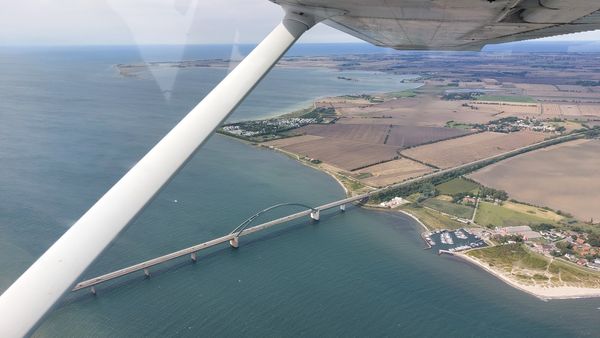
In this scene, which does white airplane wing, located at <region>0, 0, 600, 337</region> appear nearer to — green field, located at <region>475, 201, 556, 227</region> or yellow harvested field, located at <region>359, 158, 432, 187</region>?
green field, located at <region>475, 201, 556, 227</region>

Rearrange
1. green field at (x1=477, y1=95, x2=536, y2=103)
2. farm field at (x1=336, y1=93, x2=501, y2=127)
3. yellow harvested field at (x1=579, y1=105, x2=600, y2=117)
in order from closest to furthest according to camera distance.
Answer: farm field at (x1=336, y1=93, x2=501, y2=127), yellow harvested field at (x1=579, y1=105, x2=600, y2=117), green field at (x1=477, y1=95, x2=536, y2=103)

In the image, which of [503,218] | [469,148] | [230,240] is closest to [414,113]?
[469,148]

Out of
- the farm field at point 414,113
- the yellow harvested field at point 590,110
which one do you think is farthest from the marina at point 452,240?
the yellow harvested field at point 590,110

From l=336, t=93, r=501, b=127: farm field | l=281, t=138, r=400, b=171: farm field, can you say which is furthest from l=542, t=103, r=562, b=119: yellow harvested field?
l=281, t=138, r=400, b=171: farm field

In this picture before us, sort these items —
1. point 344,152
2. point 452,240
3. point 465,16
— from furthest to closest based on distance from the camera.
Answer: point 344,152, point 452,240, point 465,16

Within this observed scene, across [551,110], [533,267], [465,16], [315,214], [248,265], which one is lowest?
[248,265]

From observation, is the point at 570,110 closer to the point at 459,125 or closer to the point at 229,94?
the point at 459,125

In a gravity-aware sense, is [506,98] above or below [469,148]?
above
